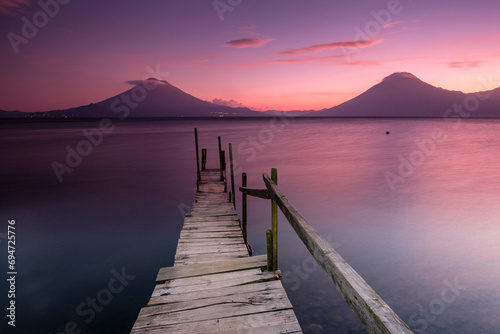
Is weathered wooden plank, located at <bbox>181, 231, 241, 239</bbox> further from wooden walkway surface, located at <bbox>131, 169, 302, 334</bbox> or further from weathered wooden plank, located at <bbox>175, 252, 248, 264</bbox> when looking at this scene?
wooden walkway surface, located at <bbox>131, 169, 302, 334</bbox>

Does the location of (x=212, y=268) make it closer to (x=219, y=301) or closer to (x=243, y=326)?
(x=219, y=301)

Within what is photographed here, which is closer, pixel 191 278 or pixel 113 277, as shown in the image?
pixel 191 278

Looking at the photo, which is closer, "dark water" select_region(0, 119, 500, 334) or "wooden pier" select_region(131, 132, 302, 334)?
"wooden pier" select_region(131, 132, 302, 334)

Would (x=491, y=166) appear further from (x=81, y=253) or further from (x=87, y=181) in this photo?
(x=87, y=181)

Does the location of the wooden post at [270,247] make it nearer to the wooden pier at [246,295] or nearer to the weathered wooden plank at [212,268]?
the wooden pier at [246,295]

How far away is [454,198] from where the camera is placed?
1578cm

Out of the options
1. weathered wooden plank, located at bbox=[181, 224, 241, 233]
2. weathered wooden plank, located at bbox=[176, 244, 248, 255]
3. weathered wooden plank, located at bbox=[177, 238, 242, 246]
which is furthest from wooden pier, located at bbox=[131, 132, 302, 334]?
weathered wooden plank, located at bbox=[181, 224, 241, 233]

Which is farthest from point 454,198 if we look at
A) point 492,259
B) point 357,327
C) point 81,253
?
point 81,253

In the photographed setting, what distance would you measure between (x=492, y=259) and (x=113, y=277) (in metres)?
12.0

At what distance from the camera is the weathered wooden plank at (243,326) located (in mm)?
3330

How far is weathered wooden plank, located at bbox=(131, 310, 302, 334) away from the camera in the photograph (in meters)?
3.33

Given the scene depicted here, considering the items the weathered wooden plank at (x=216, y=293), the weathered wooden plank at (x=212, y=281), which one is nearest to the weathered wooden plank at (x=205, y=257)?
the weathered wooden plank at (x=212, y=281)

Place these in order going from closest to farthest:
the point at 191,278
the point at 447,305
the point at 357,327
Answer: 1. the point at 191,278
2. the point at 357,327
3. the point at 447,305

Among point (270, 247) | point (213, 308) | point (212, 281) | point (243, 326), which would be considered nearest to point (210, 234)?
point (212, 281)
